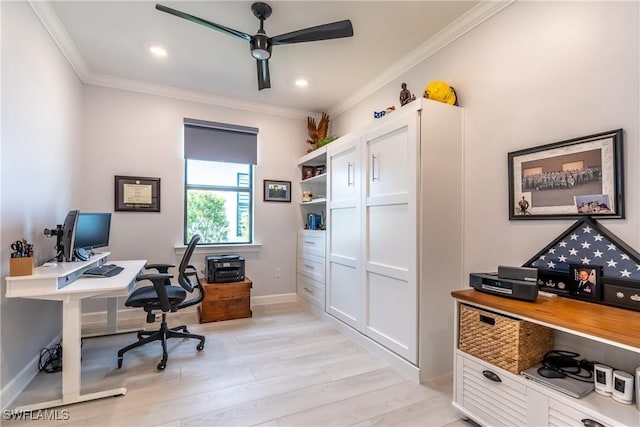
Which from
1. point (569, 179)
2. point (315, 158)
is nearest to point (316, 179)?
point (315, 158)

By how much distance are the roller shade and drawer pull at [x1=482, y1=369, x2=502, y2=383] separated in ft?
10.9

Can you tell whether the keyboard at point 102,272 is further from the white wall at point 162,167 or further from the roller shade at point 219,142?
the roller shade at point 219,142

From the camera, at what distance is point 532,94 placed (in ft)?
6.25

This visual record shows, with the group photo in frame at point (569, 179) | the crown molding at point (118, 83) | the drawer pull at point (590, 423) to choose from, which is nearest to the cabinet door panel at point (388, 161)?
the group photo in frame at point (569, 179)

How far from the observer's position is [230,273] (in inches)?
140

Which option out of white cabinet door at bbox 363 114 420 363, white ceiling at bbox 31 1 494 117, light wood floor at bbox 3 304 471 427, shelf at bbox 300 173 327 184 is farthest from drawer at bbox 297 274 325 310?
white ceiling at bbox 31 1 494 117

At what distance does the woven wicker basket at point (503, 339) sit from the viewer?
1522mm

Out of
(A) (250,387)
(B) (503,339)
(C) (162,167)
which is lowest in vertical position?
Answer: (A) (250,387)

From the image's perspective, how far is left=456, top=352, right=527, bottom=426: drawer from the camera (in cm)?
149

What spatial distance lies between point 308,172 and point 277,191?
1.64ft

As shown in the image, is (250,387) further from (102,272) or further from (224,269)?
(224,269)

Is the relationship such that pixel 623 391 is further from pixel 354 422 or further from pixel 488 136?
pixel 488 136

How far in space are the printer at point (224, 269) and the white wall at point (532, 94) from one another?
96.4 inches

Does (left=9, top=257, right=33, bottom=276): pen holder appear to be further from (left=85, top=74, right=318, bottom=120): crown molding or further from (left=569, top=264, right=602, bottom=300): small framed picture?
(left=569, top=264, right=602, bottom=300): small framed picture
